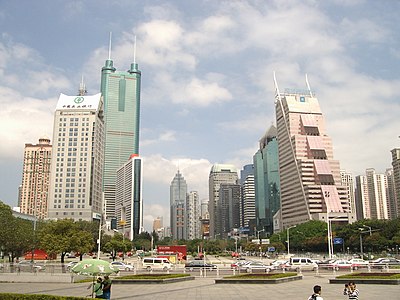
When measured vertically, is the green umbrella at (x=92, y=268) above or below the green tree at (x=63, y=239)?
below

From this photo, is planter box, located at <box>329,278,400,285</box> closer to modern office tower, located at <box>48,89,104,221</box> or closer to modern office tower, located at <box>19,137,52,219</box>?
modern office tower, located at <box>48,89,104,221</box>

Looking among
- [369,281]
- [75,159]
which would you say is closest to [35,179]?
[75,159]

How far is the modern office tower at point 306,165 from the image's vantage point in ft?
560

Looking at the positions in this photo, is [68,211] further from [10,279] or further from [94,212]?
[10,279]

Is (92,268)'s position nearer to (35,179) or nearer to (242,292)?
(242,292)

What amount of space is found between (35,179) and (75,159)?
45.9 m

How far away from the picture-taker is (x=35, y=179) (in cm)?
17888

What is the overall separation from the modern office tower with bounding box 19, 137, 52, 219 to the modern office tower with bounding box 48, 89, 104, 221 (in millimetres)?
38220

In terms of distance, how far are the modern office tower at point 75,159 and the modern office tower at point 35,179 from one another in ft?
125

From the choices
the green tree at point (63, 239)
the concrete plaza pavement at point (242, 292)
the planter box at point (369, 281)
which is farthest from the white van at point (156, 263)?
the planter box at point (369, 281)

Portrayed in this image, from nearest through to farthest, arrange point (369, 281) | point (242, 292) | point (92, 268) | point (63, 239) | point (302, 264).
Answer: point (92, 268) → point (242, 292) → point (369, 281) → point (302, 264) → point (63, 239)

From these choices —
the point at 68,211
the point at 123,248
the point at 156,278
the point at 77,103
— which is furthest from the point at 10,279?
the point at 77,103

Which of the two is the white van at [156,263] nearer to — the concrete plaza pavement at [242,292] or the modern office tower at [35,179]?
the concrete plaza pavement at [242,292]

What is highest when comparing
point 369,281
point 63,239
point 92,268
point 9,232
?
point 9,232
